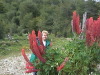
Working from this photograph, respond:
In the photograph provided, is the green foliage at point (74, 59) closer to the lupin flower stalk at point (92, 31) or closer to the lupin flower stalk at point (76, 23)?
the lupin flower stalk at point (92, 31)

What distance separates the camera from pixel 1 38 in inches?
1162

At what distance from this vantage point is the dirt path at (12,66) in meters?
13.8

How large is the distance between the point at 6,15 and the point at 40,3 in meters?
15.5

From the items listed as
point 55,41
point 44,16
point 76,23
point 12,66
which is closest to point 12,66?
point 12,66

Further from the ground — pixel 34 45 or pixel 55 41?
pixel 34 45

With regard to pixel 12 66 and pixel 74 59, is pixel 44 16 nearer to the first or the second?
pixel 12 66

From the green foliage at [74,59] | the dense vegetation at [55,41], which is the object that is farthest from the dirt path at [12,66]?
the green foliage at [74,59]

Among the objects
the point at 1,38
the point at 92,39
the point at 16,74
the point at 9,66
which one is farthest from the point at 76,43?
the point at 1,38

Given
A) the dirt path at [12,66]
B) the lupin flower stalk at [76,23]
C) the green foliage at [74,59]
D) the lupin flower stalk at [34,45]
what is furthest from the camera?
the dirt path at [12,66]

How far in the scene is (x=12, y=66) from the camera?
51.8 ft

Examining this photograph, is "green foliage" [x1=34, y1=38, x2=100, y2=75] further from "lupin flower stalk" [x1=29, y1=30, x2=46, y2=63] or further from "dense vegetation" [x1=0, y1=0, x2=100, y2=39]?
"dense vegetation" [x1=0, y1=0, x2=100, y2=39]

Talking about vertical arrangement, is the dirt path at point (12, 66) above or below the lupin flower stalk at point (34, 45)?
below

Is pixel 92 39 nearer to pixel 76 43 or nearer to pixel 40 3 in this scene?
pixel 76 43

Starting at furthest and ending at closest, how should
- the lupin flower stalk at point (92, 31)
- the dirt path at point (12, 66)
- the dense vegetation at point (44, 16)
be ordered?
the dense vegetation at point (44, 16)
the dirt path at point (12, 66)
the lupin flower stalk at point (92, 31)
